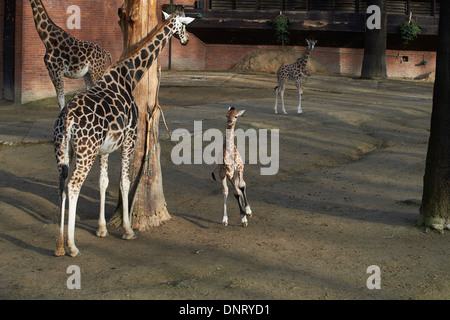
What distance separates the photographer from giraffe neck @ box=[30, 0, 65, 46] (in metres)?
12.7

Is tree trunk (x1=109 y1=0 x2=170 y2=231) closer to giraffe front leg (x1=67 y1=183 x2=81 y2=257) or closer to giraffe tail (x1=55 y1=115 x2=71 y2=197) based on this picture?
giraffe front leg (x1=67 y1=183 x2=81 y2=257)

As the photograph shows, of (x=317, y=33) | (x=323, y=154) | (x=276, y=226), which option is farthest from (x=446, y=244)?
(x=317, y=33)

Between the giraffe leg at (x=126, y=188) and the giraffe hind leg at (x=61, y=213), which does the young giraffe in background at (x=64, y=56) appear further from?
the giraffe hind leg at (x=61, y=213)

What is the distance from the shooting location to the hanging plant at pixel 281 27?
28.7 meters

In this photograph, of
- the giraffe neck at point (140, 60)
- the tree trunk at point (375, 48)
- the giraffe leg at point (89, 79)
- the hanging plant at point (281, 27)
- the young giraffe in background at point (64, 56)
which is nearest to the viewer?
the giraffe neck at point (140, 60)

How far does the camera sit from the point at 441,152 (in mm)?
9406

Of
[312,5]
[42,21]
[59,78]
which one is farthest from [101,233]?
[312,5]

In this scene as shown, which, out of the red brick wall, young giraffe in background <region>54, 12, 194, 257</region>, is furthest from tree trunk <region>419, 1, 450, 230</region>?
the red brick wall

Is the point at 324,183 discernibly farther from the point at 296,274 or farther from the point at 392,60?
the point at 392,60

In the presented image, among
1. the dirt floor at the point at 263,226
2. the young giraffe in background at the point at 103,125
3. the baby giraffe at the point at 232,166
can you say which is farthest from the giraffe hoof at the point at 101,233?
the baby giraffe at the point at 232,166

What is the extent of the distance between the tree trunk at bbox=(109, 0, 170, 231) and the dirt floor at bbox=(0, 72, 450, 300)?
30cm

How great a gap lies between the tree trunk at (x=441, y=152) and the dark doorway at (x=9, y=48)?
58.0 ft

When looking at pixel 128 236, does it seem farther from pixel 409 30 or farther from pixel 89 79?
pixel 409 30

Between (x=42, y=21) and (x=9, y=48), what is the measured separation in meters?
11.4
